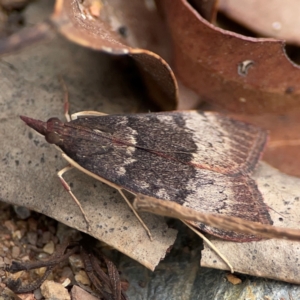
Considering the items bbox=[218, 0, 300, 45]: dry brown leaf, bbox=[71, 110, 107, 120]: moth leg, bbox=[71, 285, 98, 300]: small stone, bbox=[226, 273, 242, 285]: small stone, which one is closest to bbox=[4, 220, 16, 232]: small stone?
bbox=[71, 285, 98, 300]: small stone

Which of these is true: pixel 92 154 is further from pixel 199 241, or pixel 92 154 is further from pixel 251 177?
pixel 251 177

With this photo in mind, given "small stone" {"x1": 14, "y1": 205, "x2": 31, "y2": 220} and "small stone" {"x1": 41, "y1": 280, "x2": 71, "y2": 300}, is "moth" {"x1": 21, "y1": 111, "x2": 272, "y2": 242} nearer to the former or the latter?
"small stone" {"x1": 14, "y1": 205, "x2": 31, "y2": 220}

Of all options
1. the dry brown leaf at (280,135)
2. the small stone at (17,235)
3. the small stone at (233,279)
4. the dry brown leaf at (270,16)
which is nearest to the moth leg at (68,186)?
the small stone at (17,235)

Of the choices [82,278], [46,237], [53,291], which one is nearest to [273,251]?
[82,278]

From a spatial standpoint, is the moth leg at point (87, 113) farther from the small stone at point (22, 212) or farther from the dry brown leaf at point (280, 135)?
the dry brown leaf at point (280, 135)

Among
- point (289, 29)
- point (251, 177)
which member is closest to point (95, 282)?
point (251, 177)

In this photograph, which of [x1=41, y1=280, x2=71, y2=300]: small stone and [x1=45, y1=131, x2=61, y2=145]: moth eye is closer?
[x1=41, y1=280, x2=71, y2=300]: small stone
